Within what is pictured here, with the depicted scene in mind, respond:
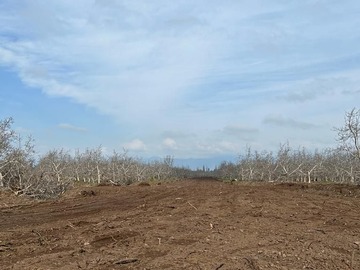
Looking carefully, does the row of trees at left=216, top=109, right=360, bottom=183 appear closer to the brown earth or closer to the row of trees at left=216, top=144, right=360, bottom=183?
the row of trees at left=216, top=144, right=360, bottom=183

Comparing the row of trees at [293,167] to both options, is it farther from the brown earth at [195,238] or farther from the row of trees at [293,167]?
the brown earth at [195,238]

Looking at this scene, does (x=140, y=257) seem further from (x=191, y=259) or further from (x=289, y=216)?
(x=289, y=216)

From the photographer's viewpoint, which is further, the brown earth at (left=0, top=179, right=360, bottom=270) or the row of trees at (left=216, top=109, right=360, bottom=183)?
the row of trees at (left=216, top=109, right=360, bottom=183)

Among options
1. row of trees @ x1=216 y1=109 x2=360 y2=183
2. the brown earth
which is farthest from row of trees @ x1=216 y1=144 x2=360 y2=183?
the brown earth

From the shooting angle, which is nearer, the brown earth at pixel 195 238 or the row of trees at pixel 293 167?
the brown earth at pixel 195 238

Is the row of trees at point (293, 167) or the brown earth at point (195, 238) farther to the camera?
the row of trees at point (293, 167)

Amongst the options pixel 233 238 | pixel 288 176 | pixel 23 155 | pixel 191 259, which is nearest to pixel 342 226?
pixel 233 238

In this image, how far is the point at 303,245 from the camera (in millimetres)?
7172

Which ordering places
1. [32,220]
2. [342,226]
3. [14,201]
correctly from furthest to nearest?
[14,201], [32,220], [342,226]

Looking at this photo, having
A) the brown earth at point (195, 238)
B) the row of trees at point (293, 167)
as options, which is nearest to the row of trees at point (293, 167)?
the row of trees at point (293, 167)

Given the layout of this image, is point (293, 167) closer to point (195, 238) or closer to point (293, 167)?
point (293, 167)

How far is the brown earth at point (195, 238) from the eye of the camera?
252 inches

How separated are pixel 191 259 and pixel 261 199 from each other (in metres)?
6.57

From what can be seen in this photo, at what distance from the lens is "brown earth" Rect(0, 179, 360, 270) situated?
639cm
